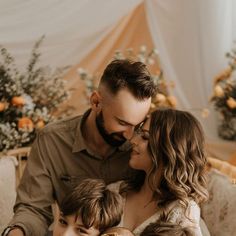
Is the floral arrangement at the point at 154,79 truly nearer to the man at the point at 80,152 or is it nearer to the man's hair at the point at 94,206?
the man at the point at 80,152

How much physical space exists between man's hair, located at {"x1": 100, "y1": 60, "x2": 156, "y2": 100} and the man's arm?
1.24 ft

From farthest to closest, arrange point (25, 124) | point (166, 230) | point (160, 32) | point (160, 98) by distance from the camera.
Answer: point (160, 32), point (160, 98), point (25, 124), point (166, 230)

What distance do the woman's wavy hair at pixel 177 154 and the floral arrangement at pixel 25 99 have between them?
1064 millimetres

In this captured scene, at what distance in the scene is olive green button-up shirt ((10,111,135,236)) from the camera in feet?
6.48

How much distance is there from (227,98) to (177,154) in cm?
135

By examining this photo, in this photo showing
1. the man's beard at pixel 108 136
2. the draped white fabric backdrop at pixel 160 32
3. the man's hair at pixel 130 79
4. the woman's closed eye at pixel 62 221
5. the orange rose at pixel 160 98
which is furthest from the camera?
the draped white fabric backdrop at pixel 160 32

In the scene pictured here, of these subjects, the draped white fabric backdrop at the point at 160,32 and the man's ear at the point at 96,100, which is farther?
the draped white fabric backdrop at the point at 160,32

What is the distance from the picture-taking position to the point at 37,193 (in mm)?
1965

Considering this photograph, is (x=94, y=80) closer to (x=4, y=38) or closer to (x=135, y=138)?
(x=4, y=38)

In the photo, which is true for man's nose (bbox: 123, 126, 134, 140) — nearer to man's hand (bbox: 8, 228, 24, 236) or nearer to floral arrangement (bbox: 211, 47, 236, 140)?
man's hand (bbox: 8, 228, 24, 236)

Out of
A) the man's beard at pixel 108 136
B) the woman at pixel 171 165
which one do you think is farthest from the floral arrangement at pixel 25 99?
the woman at pixel 171 165

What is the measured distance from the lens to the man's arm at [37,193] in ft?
6.29

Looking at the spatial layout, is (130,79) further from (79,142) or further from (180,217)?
(180,217)

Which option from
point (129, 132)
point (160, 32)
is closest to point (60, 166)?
point (129, 132)
